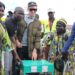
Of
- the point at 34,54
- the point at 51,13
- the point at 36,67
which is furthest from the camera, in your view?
the point at 51,13

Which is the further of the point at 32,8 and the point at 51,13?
the point at 51,13

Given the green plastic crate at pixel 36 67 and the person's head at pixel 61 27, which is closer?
the green plastic crate at pixel 36 67

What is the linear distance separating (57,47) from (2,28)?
1.50 m

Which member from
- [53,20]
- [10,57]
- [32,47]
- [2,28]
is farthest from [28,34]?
[53,20]

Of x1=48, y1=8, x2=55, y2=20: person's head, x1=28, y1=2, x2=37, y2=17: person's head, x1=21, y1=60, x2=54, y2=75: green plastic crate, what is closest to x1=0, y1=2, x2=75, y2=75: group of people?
x1=28, y1=2, x2=37, y2=17: person's head

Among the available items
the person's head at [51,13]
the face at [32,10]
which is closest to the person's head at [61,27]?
the face at [32,10]

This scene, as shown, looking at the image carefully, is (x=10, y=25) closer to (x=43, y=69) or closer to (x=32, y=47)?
(x=32, y=47)

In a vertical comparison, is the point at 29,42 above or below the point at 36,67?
above

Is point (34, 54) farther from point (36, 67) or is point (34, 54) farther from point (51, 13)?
point (51, 13)

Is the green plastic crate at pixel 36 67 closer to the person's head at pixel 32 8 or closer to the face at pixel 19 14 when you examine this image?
the face at pixel 19 14

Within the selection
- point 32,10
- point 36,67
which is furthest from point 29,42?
point 36,67

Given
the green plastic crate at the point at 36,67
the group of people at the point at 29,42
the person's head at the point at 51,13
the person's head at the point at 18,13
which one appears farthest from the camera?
the person's head at the point at 51,13

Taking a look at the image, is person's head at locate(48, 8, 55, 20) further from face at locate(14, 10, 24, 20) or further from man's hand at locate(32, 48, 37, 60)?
face at locate(14, 10, 24, 20)

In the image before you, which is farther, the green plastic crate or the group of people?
the group of people
